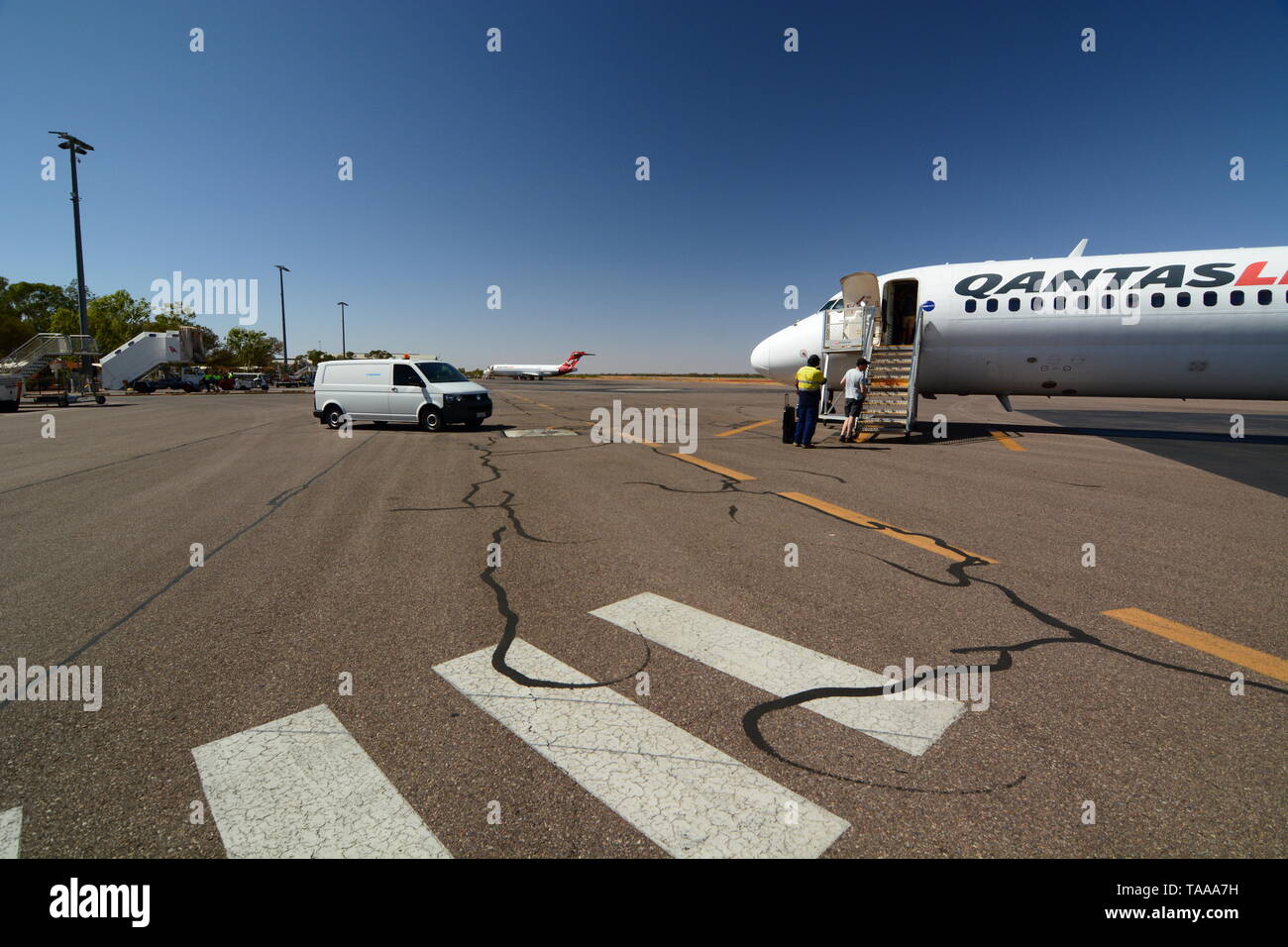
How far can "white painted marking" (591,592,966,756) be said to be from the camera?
2777 mm

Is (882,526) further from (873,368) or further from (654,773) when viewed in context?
(873,368)

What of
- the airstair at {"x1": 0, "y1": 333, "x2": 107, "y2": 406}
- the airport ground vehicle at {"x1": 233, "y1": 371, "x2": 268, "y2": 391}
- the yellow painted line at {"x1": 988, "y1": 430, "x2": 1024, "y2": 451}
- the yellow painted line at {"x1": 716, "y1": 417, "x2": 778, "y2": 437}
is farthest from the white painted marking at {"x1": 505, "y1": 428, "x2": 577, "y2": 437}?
the airport ground vehicle at {"x1": 233, "y1": 371, "x2": 268, "y2": 391}

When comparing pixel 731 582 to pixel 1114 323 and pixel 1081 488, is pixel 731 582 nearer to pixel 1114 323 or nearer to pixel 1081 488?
pixel 1081 488

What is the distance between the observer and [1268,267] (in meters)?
12.7

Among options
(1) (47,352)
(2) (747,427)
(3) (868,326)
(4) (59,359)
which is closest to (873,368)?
(3) (868,326)

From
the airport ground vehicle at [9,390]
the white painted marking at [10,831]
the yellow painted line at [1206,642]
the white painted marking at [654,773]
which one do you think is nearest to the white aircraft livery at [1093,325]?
the yellow painted line at [1206,642]

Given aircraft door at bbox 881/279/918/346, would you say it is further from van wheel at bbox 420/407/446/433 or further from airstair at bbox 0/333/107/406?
airstair at bbox 0/333/107/406

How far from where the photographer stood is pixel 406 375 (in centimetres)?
1549

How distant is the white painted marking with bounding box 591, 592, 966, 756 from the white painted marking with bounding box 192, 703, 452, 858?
1.75 metres

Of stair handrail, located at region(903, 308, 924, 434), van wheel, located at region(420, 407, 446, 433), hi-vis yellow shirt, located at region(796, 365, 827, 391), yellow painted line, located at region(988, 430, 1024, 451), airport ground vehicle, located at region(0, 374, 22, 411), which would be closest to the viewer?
hi-vis yellow shirt, located at region(796, 365, 827, 391)

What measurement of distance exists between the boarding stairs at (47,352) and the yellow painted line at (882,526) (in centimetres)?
3848

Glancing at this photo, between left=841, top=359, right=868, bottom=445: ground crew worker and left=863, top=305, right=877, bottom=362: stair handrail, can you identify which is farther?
left=863, top=305, right=877, bottom=362: stair handrail

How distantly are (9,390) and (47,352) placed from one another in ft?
21.9

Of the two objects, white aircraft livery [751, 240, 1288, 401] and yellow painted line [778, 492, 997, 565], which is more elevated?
white aircraft livery [751, 240, 1288, 401]
